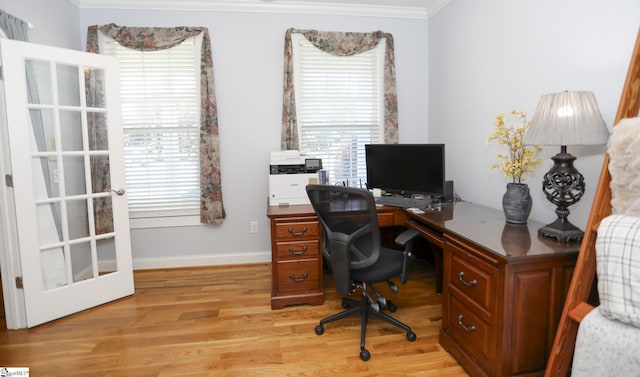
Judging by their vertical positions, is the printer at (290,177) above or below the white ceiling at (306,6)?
below

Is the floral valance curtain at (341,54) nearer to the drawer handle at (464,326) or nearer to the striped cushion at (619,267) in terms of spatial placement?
the drawer handle at (464,326)

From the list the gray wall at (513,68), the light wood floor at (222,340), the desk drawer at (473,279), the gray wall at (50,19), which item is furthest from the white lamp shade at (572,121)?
the gray wall at (50,19)

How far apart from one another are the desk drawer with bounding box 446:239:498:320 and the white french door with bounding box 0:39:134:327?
2.53 metres

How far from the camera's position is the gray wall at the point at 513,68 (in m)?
1.76

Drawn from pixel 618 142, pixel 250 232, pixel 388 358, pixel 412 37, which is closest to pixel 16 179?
pixel 250 232

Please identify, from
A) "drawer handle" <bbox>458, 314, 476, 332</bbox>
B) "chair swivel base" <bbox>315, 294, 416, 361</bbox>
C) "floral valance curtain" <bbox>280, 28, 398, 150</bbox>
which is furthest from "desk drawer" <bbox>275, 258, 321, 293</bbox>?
"floral valance curtain" <bbox>280, 28, 398, 150</bbox>

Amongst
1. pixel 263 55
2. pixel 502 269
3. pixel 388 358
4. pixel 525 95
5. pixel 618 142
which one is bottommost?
pixel 388 358

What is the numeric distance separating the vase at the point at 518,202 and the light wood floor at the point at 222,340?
88 cm

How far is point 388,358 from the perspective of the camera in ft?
6.59

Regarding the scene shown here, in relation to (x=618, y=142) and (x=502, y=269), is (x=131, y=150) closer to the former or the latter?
(x=502, y=269)

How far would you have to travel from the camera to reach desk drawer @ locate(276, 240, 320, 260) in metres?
2.62

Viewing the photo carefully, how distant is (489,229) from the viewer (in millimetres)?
1988

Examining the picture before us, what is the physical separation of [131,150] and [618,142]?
352cm

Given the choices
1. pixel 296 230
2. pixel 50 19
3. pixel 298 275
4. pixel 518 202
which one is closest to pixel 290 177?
pixel 296 230
